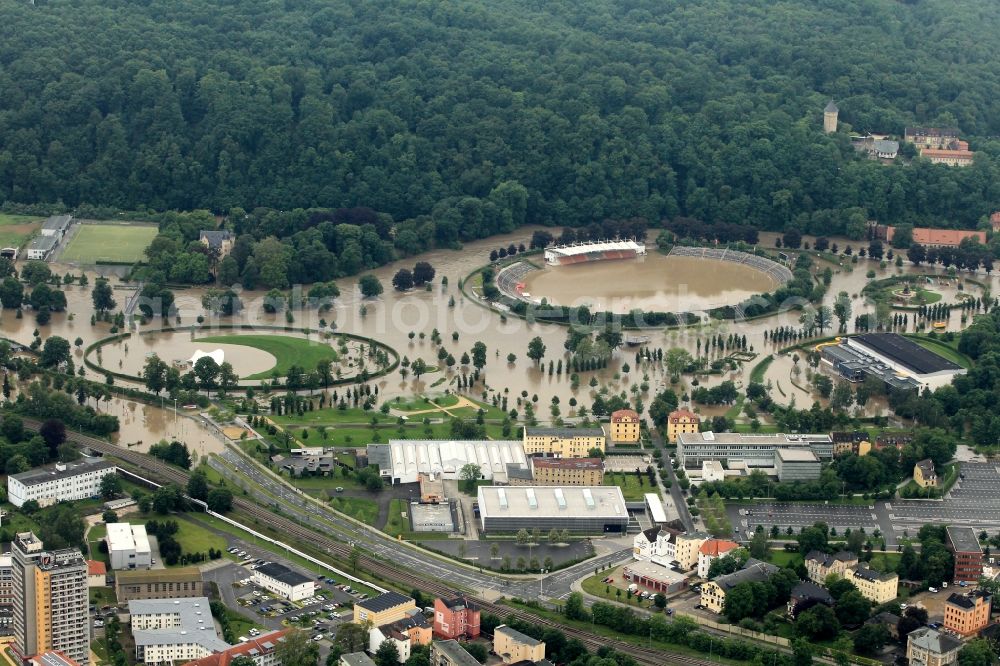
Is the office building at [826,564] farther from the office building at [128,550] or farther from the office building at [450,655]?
the office building at [128,550]

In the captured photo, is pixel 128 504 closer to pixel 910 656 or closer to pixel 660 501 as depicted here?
pixel 660 501

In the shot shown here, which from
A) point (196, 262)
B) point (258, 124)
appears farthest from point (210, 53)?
point (196, 262)

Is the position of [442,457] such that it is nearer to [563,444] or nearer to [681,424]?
[563,444]

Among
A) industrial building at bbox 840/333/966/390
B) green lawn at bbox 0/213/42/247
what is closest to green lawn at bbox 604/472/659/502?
industrial building at bbox 840/333/966/390

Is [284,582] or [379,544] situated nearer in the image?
[284,582]

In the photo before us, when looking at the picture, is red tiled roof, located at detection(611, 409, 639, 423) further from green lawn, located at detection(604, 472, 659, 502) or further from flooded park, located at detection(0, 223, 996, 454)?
green lawn, located at detection(604, 472, 659, 502)

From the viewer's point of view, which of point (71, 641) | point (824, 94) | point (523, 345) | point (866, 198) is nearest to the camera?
point (71, 641)

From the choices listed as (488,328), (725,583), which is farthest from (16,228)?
(725,583)
